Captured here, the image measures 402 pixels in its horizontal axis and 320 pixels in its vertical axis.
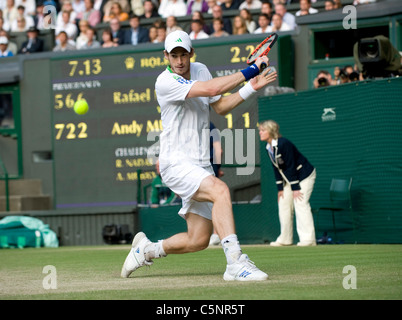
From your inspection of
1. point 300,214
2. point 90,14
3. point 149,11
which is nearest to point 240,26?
point 149,11

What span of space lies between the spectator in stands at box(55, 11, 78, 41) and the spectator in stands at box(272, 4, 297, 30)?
18.6 ft

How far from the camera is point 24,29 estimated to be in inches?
872

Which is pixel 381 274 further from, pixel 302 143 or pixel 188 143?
pixel 302 143

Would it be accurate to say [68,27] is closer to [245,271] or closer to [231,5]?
[231,5]

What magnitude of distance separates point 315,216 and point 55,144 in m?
6.54

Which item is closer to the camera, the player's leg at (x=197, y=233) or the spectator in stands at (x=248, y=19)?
the player's leg at (x=197, y=233)

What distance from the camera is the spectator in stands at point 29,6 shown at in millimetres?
22828

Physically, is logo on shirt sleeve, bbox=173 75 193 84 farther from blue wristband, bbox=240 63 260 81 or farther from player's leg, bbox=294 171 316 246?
player's leg, bbox=294 171 316 246

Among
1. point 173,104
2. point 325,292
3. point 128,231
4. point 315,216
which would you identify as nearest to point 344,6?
point 315,216

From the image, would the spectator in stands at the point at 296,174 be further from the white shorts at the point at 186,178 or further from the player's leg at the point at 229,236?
the player's leg at the point at 229,236

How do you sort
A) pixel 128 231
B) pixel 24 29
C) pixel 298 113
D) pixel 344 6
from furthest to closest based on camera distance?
pixel 24 29 → pixel 128 231 → pixel 344 6 → pixel 298 113

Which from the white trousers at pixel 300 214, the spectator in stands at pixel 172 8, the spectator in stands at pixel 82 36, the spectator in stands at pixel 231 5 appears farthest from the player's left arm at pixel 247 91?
the spectator in stands at pixel 82 36

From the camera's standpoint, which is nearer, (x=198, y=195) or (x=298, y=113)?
(x=198, y=195)

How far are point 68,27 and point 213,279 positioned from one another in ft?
47.6
